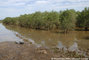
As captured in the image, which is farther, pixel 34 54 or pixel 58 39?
pixel 58 39

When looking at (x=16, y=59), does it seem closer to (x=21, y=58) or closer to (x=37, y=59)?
(x=21, y=58)

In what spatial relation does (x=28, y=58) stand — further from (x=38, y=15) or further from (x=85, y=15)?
(x=38, y=15)

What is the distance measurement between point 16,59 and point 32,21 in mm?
29447

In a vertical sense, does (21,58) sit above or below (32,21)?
below

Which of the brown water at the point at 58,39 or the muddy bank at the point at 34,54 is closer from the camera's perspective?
the muddy bank at the point at 34,54

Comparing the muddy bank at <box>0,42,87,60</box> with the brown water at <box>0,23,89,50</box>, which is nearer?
the muddy bank at <box>0,42,87,60</box>

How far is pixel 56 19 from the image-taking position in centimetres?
3122

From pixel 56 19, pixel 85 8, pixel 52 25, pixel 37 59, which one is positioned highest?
pixel 85 8

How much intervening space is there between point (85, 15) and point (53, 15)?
1007 centimetres

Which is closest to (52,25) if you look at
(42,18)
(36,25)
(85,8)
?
(42,18)

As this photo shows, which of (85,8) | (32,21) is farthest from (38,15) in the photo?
(85,8)

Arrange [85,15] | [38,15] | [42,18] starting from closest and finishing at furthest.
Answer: [85,15], [42,18], [38,15]

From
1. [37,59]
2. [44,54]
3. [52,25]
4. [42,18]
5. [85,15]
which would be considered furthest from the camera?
[42,18]

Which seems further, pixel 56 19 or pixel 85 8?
pixel 56 19
